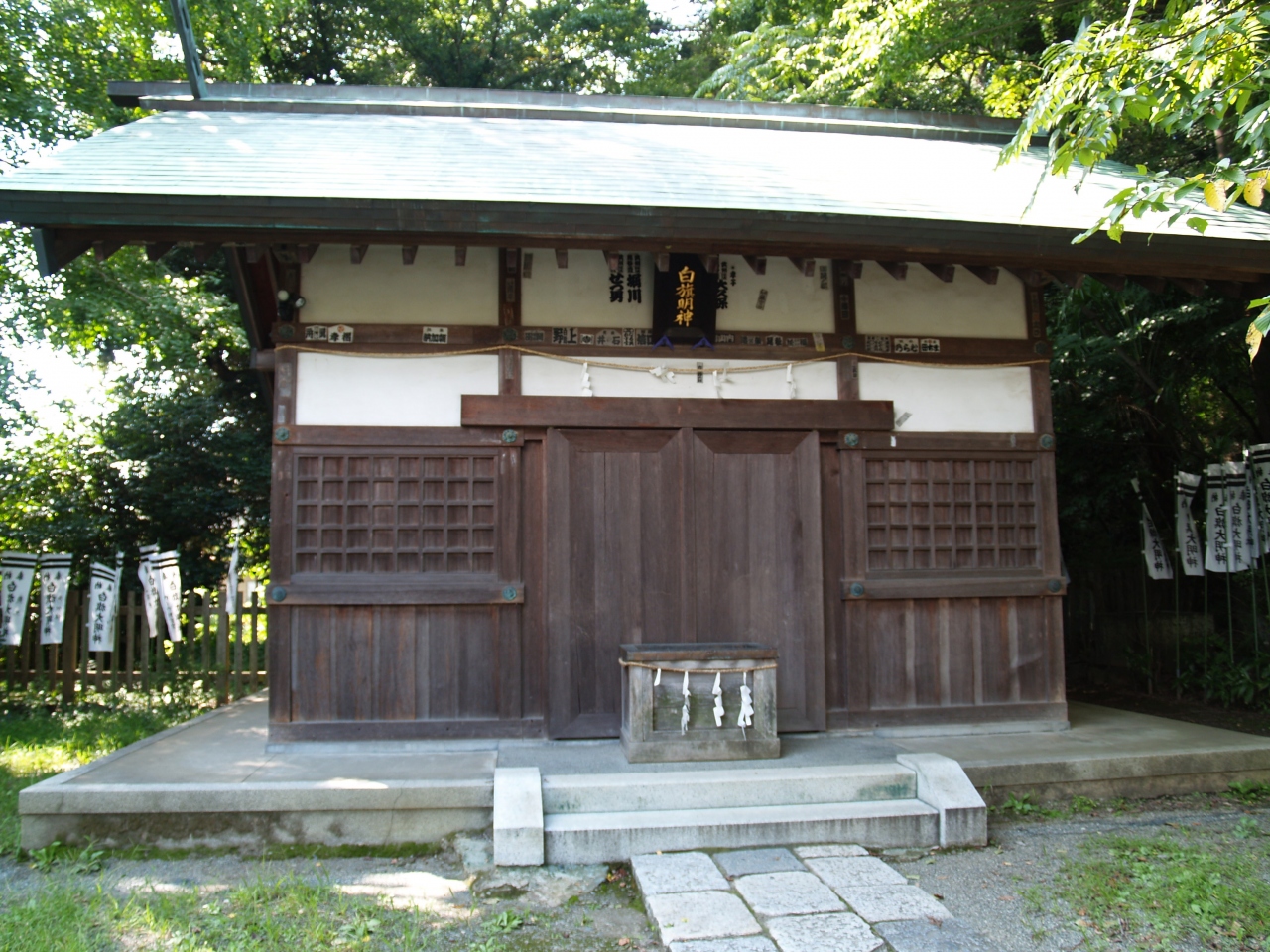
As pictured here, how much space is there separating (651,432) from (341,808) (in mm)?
3113

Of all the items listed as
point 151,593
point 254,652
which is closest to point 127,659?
point 151,593

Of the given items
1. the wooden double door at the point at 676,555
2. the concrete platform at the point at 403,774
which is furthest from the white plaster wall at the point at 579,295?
the concrete platform at the point at 403,774

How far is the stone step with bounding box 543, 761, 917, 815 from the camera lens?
16.2 feet

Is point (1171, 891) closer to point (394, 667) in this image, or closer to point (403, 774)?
point (403, 774)

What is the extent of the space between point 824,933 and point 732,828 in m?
1.11

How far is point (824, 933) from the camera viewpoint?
3719 millimetres

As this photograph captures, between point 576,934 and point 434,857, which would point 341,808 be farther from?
point 576,934

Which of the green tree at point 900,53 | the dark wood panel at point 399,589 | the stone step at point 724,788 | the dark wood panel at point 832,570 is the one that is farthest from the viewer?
the green tree at point 900,53

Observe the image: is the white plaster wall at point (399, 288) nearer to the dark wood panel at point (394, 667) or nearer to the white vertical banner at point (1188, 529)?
the dark wood panel at point (394, 667)

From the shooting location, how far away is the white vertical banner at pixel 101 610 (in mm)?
9617

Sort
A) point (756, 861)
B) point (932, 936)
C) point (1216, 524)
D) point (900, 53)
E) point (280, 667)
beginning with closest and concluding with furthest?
point (932, 936) → point (756, 861) → point (280, 667) → point (1216, 524) → point (900, 53)

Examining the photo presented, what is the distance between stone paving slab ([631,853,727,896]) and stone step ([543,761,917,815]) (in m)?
0.38

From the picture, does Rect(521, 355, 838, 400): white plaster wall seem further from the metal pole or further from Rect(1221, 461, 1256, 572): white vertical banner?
Rect(1221, 461, 1256, 572): white vertical banner

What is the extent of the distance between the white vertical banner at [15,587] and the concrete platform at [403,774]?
4.02 metres
